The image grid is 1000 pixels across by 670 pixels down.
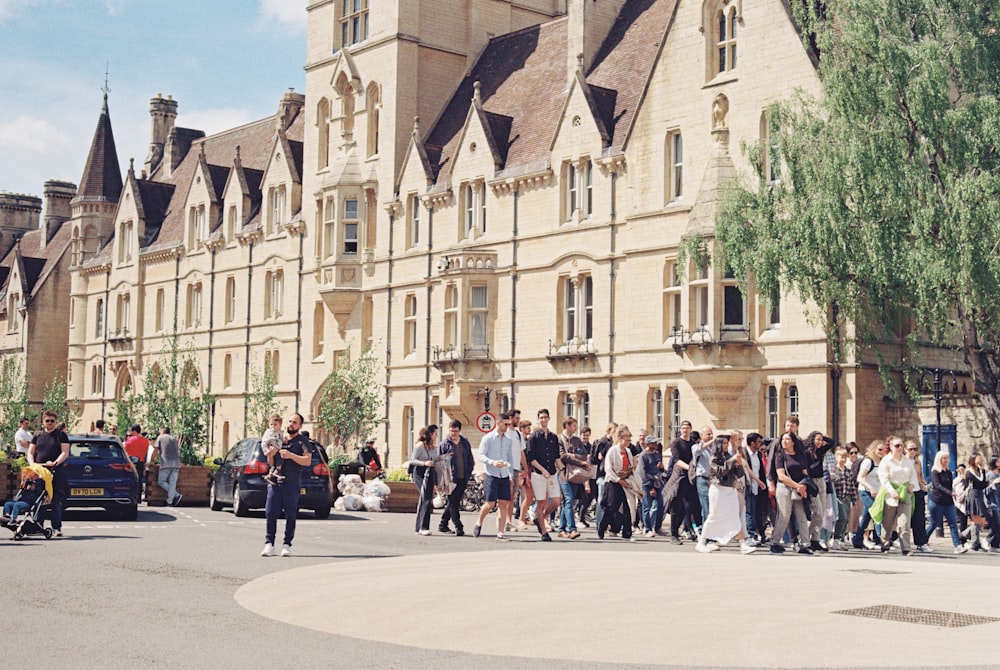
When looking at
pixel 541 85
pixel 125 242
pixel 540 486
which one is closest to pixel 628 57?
pixel 541 85

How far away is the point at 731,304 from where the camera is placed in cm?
3550

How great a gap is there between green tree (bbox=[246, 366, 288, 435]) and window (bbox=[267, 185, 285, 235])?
574cm

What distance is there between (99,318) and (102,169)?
8554 mm

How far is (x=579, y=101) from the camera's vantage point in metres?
41.4

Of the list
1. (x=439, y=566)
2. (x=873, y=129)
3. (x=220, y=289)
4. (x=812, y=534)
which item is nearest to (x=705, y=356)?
(x=873, y=129)

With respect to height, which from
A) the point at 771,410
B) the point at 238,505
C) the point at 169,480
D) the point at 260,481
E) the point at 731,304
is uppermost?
the point at 731,304

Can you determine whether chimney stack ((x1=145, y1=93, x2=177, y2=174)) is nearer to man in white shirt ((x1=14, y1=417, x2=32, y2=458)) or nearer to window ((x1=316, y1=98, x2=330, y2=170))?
window ((x1=316, y1=98, x2=330, y2=170))

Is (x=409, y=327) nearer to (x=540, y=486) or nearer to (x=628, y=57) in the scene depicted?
(x=628, y=57)

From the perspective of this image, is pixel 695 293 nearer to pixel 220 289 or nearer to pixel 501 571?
pixel 501 571

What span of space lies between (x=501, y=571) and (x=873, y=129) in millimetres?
16169

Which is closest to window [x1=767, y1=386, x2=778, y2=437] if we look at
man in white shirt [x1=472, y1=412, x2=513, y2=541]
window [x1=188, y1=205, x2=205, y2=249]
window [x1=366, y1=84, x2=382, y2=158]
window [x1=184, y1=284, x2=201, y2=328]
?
man in white shirt [x1=472, y1=412, x2=513, y2=541]

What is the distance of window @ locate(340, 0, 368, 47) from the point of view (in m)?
50.9

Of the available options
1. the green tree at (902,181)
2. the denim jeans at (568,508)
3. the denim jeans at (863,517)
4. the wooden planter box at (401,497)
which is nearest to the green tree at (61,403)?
the wooden planter box at (401,497)

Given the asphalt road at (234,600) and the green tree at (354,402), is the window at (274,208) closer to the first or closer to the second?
the green tree at (354,402)
